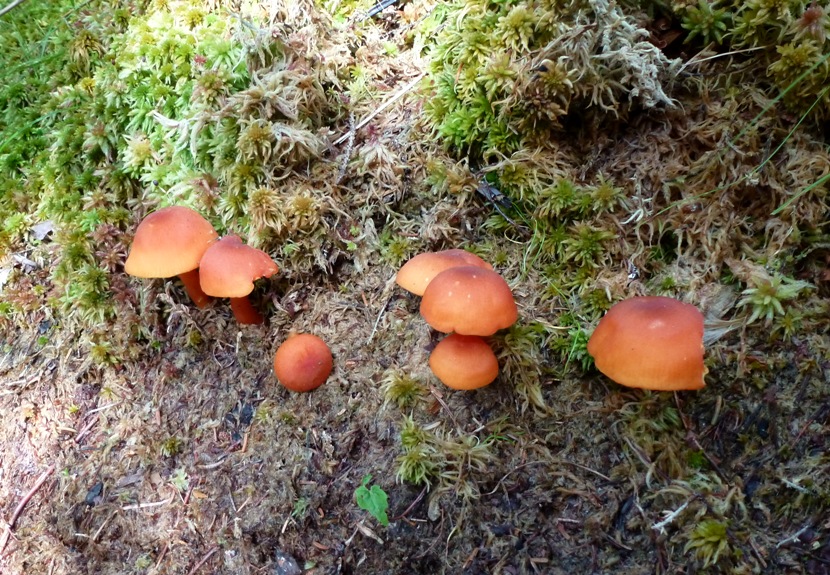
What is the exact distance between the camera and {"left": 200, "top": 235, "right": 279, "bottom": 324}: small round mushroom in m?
2.55

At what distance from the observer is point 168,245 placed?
8.65 feet

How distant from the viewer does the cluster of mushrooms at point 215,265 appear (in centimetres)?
257

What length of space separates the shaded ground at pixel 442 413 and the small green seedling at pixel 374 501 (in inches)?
2.8

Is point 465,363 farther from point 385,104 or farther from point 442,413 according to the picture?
point 385,104

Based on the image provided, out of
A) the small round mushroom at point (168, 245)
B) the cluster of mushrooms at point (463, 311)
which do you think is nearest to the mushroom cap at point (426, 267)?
the cluster of mushrooms at point (463, 311)

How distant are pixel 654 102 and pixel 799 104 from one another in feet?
2.23

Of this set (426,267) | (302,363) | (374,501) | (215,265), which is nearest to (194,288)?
(215,265)

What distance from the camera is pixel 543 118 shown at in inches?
110

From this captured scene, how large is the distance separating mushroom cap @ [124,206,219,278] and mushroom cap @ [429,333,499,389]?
145 cm

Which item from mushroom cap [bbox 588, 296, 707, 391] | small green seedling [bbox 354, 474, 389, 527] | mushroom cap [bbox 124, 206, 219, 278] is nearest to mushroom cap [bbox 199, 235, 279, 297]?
mushroom cap [bbox 124, 206, 219, 278]

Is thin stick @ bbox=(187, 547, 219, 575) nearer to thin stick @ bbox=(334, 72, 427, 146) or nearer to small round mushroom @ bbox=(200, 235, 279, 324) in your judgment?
small round mushroom @ bbox=(200, 235, 279, 324)

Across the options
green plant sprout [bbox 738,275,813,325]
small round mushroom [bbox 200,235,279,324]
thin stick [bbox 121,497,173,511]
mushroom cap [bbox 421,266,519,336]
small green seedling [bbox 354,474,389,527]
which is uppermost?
green plant sprout [bbox 738,275,813,325]

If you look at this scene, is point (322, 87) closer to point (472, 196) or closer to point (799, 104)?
point (472, 196)

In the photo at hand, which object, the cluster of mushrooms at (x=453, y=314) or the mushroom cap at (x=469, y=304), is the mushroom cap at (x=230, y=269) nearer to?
the cluster of mushrooms at (x=453, y=314)
